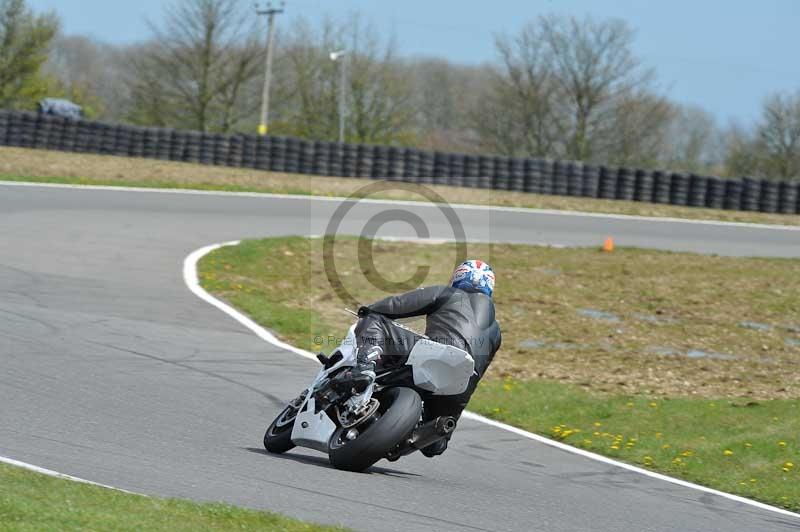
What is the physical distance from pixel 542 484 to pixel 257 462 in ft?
7.60

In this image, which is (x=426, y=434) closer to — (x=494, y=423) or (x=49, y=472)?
(x=49, y=472)

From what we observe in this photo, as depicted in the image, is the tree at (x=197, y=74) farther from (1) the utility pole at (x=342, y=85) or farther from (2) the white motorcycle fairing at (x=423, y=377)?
(2) the white motorcycle fairing at (x=423, y=377)

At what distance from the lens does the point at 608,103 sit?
55.5m

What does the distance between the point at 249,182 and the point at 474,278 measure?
22.0m

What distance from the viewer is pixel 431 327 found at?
800 centimetres

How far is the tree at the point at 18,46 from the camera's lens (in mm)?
50281

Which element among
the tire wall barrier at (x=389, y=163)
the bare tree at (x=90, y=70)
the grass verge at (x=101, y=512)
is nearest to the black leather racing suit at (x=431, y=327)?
the grass verge at (x=101, y=512)

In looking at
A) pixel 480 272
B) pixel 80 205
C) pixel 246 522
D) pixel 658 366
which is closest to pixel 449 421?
pixel 480 272

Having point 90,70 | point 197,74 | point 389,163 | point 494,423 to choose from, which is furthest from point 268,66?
point 90,70

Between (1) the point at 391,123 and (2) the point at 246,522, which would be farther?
(1) the point at 391,123

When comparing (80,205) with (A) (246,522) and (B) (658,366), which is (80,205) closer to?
(B) (658,366)

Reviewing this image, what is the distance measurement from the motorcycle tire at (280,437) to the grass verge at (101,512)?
2.27 meters

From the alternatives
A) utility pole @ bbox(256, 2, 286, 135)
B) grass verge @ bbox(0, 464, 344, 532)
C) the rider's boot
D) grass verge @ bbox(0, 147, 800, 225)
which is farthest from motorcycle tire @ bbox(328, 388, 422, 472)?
utility pole @ bbox(256, 2, 286, 135)

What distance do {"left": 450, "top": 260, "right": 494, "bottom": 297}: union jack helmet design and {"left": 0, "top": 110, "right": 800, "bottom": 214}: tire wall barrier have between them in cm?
2293
